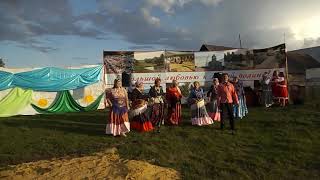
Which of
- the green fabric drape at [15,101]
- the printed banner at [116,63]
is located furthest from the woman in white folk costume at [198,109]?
the green fabric drape at [15,101]

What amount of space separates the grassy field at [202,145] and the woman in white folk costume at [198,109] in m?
0.46

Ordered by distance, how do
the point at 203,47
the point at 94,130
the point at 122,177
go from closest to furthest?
the point at 122,177
the point at 94,130
the point at 203,47

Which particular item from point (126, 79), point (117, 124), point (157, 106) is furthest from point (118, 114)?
point (126, 79)

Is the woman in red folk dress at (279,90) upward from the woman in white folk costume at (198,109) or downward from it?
upward

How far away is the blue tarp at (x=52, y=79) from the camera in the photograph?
21703mm

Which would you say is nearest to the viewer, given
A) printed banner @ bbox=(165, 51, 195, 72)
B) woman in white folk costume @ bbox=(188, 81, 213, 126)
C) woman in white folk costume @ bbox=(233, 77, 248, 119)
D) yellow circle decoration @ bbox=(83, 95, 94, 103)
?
woman in white folk costume @ bbox=(188, 81, 213, 126)

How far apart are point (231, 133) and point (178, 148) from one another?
96.9 inches

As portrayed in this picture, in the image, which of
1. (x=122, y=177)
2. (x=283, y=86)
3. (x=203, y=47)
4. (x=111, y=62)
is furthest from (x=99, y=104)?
(x=203, y=47)

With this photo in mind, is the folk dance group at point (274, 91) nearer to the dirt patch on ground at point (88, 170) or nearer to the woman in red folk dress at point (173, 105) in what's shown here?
the woman in red folk dress at point (173, 105)

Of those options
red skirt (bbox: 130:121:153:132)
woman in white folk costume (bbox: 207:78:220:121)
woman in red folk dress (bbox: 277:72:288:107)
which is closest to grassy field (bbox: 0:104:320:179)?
red skirt (bbox: 130:121:153:132)

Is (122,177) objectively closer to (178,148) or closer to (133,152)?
(133,152)

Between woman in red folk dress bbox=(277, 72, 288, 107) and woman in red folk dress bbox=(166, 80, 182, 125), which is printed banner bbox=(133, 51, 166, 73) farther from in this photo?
woman in red folk dress bbox=(166, 80, 182, 125)

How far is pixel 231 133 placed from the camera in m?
14.9

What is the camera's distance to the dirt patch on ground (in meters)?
10.8
